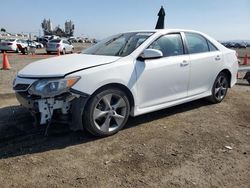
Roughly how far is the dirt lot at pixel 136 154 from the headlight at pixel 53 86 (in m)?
0.74

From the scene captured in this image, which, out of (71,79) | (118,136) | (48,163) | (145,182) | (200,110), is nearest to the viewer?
(145,182)

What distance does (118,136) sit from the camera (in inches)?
188

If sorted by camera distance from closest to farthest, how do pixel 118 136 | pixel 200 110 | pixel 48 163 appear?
1. pixel 48 163
2. pixel 118 136
3. pixel 200 110

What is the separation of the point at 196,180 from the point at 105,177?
1.01m

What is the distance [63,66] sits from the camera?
4.56 metres

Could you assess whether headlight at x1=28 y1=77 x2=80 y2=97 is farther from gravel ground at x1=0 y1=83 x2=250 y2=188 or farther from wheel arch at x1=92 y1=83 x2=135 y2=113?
gravel ground at x1=0 y1=83 x2=250 y2=188

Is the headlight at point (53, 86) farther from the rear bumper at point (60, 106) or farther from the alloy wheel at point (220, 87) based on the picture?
the alloy wheel at point (220, 87)

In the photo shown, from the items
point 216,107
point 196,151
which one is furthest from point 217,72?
point 196,151

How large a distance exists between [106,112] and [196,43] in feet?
8.37

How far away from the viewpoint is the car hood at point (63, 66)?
4367mm

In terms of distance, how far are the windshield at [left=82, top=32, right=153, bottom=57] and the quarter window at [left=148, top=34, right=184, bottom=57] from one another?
0.21 metres

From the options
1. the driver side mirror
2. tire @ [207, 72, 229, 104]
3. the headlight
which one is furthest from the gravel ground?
the driver side mirror

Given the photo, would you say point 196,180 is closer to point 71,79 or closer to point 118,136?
point 118,136

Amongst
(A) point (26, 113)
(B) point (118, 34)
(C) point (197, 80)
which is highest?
(B) point (118, 34)
